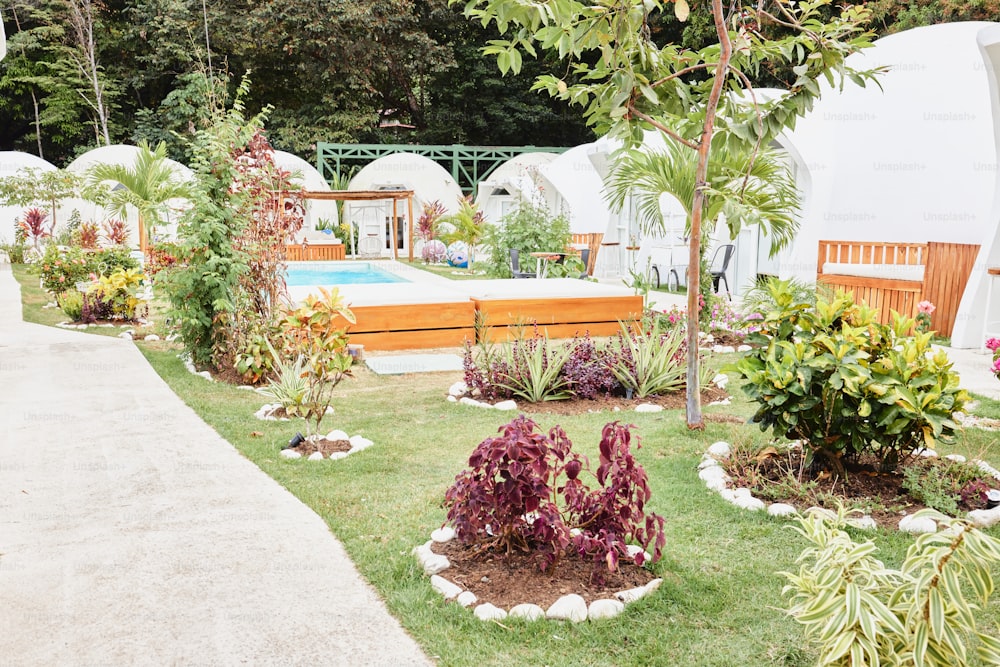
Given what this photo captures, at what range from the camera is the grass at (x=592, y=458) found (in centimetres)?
241

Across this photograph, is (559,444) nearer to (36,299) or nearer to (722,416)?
(722,416)

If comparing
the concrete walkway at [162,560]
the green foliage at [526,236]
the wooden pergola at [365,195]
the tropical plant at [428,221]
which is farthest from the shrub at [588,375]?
the tropical plant at [428,221]

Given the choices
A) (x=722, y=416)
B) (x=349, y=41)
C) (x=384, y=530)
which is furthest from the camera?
(x=349, y=41)

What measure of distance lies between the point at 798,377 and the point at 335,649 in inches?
86.6

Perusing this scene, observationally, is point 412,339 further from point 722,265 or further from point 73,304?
point 722,265

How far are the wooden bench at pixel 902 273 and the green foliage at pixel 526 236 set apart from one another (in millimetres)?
4402

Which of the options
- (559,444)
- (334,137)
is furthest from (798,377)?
(334,137)

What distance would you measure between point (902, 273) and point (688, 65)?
5.45m

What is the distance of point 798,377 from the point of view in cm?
343

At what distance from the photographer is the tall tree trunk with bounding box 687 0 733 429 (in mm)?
4102

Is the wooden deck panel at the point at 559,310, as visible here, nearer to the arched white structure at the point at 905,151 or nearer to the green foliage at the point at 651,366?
the green foliage at the point at 651,366

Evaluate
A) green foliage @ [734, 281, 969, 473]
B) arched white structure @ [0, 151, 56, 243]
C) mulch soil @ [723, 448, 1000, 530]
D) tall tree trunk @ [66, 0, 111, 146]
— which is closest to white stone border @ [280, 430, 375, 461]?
mulch soil @ [723, 448, 1000, 530]

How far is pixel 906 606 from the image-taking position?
1.96 m

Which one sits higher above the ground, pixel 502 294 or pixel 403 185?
pixel 403 185
